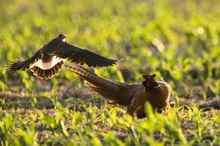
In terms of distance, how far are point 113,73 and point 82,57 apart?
119 inches

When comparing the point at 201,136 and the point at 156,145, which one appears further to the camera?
the point at 201,136

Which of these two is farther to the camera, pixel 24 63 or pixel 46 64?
pixel 46 64

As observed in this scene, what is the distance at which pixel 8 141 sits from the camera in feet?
19.0

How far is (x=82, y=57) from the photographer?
6.51m

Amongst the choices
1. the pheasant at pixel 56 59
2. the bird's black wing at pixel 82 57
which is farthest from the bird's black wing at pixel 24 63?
the bird's black wing at pixel 82 57

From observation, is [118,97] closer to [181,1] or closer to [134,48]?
[134,48]

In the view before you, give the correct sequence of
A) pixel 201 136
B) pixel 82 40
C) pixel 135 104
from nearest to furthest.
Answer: pixel 201 136 → pixel 135 104 → pixel 82 40

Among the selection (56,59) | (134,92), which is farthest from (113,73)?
(134,92)

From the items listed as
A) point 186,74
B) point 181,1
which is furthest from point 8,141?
point 181,1

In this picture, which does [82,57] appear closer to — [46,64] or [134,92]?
[46,64]

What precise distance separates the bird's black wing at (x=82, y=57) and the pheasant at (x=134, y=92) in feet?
0.76

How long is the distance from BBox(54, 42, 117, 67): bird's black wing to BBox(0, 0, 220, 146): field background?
1.43 ft

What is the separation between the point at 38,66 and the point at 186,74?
3.82m

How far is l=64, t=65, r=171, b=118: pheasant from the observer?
245 inches
